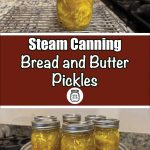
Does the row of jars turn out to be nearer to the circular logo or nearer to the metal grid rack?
the circular logo

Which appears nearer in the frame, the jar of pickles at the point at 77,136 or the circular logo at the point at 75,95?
the jar of pickles at the point at 77,136

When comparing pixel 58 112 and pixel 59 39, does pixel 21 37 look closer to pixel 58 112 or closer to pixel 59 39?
pixel 59 39

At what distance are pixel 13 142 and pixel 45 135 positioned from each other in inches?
8.5

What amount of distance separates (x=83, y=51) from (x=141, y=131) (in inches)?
11.7

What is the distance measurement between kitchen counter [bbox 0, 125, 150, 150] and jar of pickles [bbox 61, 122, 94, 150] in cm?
26

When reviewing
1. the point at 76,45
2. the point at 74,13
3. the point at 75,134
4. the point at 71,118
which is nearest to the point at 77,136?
the point at 75,134

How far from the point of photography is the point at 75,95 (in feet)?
2.92

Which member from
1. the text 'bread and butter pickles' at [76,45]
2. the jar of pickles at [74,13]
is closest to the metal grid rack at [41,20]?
the jar of pickles at [74,13]

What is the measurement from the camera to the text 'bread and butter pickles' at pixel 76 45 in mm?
855

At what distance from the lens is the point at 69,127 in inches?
29.6

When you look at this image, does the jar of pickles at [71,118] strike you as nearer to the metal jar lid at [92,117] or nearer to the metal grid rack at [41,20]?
the metal jar lid at [92,117]

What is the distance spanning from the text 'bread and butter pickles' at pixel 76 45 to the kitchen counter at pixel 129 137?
10.5 inches

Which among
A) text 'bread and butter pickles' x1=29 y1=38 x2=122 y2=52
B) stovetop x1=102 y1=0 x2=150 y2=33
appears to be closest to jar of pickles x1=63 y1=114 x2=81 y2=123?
text 'bread and butter pickles' x1=29 y1=38 x2=122 y2=52

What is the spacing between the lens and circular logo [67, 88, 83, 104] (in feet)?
2.90
